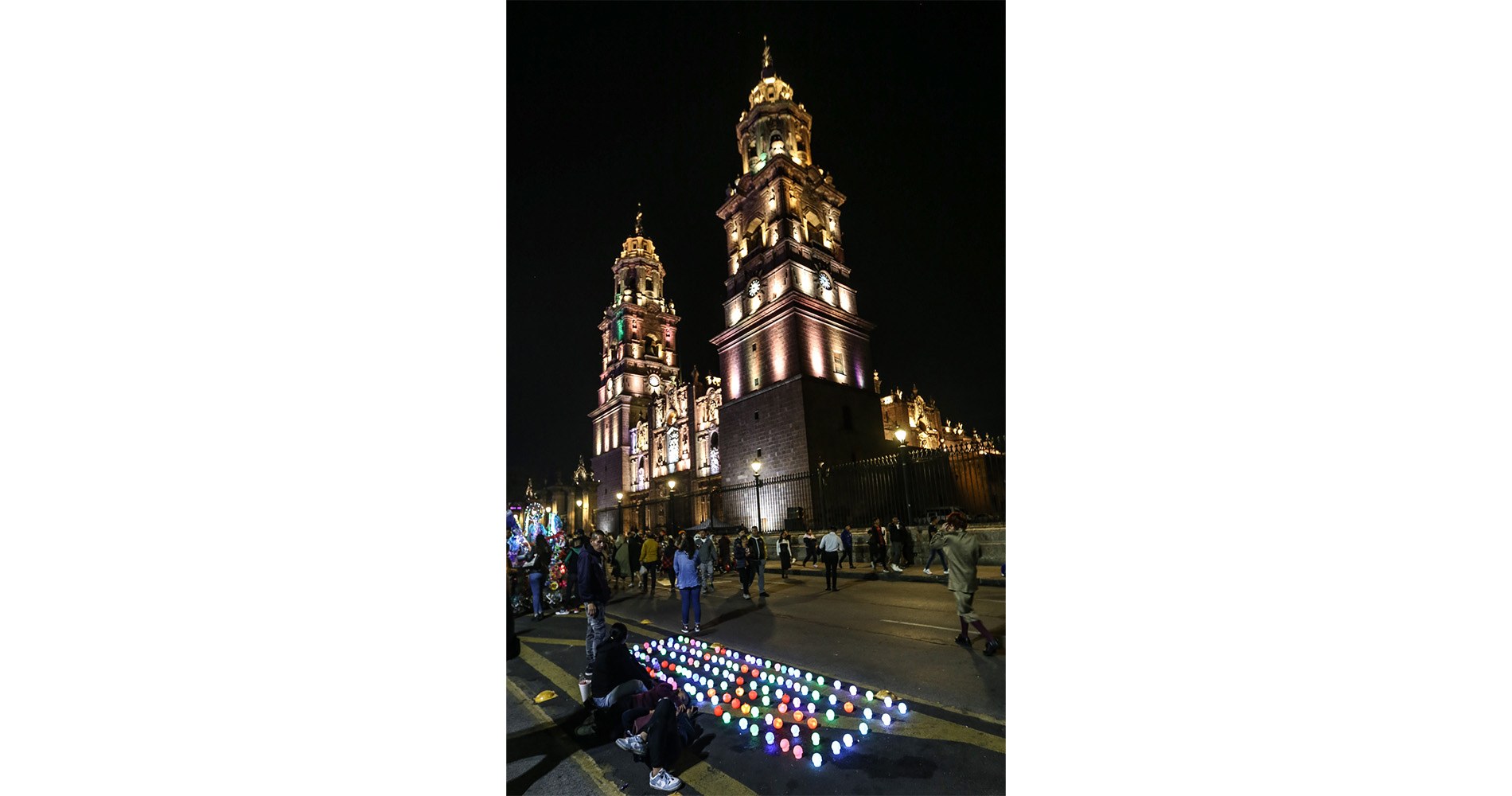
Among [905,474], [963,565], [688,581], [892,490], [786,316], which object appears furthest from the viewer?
[786,316]

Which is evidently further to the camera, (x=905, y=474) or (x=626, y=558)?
(x=905, y=474)

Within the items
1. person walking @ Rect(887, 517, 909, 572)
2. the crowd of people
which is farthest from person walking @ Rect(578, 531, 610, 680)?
person walking @ Rect(887, 517, 909, 572)

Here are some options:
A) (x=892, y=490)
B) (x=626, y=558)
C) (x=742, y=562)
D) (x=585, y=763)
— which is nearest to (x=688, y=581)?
(x=742, y=562)

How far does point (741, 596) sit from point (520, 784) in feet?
30.9

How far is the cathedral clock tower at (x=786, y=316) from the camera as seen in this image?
96.2 feet

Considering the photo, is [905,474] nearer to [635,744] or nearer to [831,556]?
[831,556]

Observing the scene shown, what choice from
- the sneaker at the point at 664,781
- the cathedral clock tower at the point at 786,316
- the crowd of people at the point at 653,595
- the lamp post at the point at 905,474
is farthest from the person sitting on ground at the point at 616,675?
the cathedral clock tower at the point at 786,316

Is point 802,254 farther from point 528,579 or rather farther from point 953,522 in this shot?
→ point 953,522

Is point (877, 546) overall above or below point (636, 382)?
below

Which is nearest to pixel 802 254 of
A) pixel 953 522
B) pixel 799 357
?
pixel 799 357

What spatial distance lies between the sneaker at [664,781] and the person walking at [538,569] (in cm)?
874

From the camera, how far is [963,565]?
22.1 ft

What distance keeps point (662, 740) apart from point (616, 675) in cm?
73

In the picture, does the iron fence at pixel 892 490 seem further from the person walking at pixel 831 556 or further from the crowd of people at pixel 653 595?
the person walking at pixel 831 556
